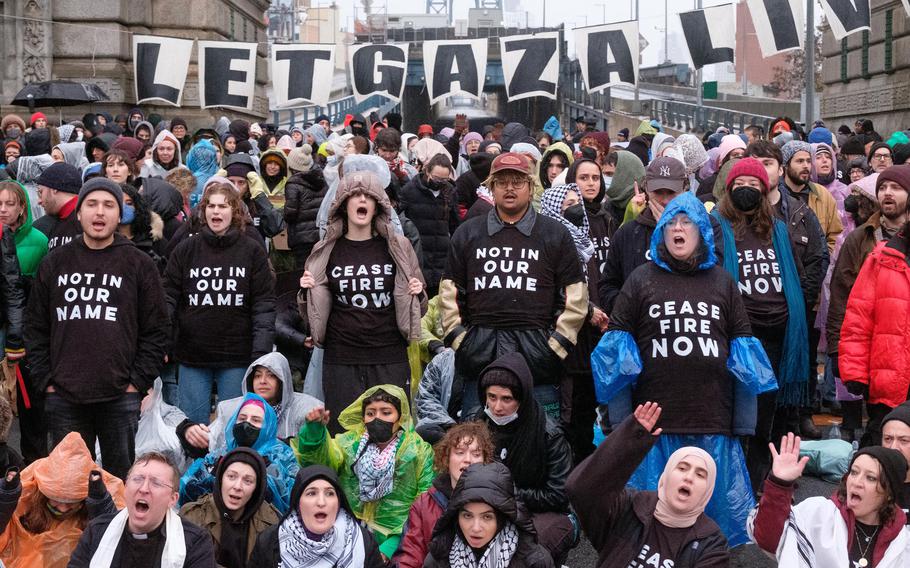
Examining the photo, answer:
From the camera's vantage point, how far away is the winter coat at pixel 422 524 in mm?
5371

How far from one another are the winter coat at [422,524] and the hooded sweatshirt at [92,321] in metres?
1.78

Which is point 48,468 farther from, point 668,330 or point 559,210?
point 559,210

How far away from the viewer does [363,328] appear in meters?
6.82

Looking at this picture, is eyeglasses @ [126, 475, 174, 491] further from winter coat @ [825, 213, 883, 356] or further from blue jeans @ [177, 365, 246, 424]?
winter coat @ [825, 213, 883, 356]

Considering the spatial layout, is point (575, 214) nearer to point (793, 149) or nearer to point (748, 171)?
point (748, 171)

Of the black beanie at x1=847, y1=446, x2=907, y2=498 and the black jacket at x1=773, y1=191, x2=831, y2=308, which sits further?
the black jacket at x1=773, y1=191, x2=831, y2=308

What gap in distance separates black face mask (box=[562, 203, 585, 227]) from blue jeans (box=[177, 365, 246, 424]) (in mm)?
2113

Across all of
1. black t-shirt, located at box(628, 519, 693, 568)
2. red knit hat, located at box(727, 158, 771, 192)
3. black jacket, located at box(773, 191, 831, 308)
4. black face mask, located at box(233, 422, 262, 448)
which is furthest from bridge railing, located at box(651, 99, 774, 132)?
black t-shirt, located at box(628, 519, 693, 568)

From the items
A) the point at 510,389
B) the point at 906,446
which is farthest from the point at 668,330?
the point at 906,446

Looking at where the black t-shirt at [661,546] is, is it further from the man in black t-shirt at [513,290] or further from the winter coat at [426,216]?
the winter coat at [426,216]

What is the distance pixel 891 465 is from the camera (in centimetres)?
466

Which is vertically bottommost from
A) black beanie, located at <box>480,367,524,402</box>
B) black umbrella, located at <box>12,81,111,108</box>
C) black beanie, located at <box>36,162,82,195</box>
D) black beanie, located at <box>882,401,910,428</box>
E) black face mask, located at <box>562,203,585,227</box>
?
black beanie, located at <box>882,401,910,428</box>

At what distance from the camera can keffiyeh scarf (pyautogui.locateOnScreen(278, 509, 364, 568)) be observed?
5.07 metres

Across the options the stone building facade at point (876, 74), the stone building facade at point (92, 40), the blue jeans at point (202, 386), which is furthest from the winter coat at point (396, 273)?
the stone building facade at point (876, 74)
